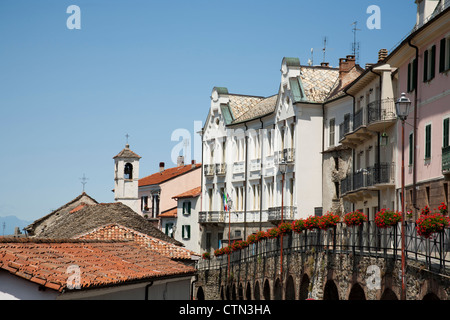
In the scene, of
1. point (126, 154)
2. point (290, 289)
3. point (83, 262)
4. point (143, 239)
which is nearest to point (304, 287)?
point (290, 289)

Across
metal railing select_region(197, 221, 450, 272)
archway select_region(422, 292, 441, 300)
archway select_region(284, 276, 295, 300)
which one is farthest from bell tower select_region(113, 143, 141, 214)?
archway select_region(422, 292, 441, 300)

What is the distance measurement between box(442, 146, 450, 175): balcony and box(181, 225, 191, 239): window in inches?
2002

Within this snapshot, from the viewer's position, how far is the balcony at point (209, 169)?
7438 centimetres

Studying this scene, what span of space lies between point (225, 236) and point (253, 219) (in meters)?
6.20

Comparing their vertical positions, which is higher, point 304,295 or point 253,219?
point 253,219

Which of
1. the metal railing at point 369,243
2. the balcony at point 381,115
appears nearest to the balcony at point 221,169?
the metal railing at point 369,243

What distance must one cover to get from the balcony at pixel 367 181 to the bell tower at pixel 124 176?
3861 cm

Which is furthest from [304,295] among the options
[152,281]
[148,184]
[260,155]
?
[148,184]

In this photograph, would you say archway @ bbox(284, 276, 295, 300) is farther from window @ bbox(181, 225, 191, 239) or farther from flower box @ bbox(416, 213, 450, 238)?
window @ bbox(181, 225, 191, 239)

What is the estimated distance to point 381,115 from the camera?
43.1 metres

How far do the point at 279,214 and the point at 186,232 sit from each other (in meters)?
23.8

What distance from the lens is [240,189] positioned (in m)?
69.7

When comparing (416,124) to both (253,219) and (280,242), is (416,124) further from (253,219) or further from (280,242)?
(253,219)

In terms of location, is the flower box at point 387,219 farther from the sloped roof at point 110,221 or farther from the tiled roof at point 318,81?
the tiled roof at point 318,81
